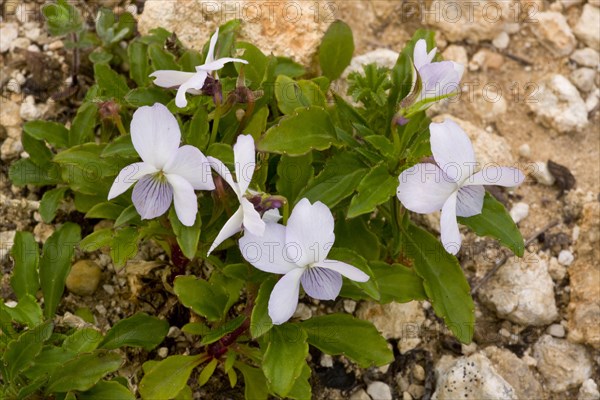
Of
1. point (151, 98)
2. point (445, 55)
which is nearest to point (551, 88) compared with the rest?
point (445, 55)

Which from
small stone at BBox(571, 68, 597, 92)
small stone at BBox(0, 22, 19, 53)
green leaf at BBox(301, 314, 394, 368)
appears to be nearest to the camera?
green leaf at BBox(301, 314, 394, 368)

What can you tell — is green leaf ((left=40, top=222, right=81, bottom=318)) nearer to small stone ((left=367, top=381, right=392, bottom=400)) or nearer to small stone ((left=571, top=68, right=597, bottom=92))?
small stone ((left=367, top=381, right=392, bottom=400))

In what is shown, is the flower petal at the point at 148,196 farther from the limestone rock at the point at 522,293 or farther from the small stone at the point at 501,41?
the small stone at the point at 501,41

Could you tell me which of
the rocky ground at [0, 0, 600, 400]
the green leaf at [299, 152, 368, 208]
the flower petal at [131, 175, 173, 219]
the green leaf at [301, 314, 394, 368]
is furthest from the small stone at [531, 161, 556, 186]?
the flower petal at [131, 175, 173, 219]

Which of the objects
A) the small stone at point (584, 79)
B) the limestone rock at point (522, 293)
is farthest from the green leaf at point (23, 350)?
the small stone at point (584, 79)

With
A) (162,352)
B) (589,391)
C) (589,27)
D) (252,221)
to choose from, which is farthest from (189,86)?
(589,27)

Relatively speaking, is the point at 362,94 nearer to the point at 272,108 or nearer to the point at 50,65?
the point at 272,108

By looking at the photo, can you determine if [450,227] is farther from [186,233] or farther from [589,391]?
[589,391]
